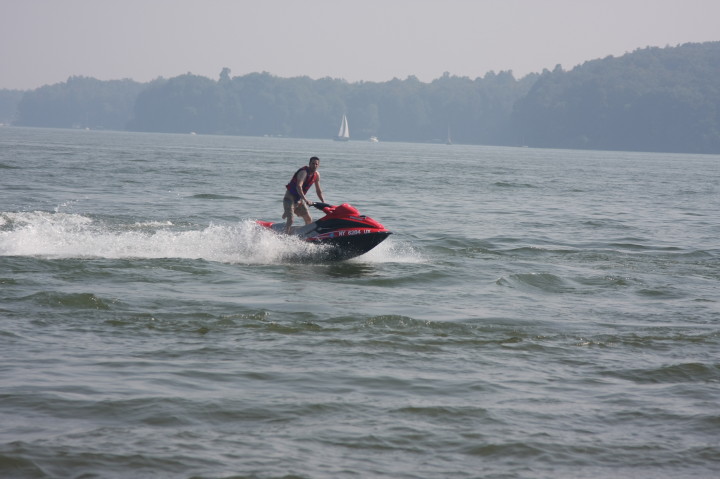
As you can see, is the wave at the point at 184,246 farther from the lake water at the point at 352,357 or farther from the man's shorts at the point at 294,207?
the man's shorts at the point at 294,207

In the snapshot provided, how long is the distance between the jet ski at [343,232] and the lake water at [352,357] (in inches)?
14.6

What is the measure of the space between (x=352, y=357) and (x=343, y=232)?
5.98 meters

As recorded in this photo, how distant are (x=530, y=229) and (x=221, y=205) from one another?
936 cm

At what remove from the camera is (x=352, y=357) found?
8930 millimetres

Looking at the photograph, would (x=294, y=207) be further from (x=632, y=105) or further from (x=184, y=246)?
(x=632, y=105)

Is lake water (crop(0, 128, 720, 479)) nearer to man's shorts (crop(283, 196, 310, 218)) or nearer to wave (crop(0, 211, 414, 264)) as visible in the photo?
wave (crop(0, 211, 414, 264))

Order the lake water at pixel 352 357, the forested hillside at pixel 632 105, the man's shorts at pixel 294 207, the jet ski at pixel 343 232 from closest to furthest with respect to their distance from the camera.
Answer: the lake water at pixel 352 357, the jet ski at pixel 343 232, the man's shorts at pixel 294 207, the forested hillside at pixel 632 105

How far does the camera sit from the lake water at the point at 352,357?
646 cm

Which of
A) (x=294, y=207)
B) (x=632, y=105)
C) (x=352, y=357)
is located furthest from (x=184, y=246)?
(x=632, y=105)

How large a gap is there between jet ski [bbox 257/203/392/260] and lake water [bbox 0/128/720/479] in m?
0.37

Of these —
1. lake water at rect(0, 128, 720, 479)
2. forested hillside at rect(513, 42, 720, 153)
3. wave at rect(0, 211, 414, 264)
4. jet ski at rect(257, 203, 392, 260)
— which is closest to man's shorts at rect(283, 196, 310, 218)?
jet ski at rect(257, 203, 392, 260)

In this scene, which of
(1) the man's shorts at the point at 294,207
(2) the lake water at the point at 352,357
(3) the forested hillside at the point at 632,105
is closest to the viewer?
(2) the lake water at the point at 352,357

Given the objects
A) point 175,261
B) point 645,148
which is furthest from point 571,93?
point 175,261

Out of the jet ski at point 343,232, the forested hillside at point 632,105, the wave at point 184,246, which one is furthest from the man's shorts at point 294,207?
the forested hillside at point 632,105
